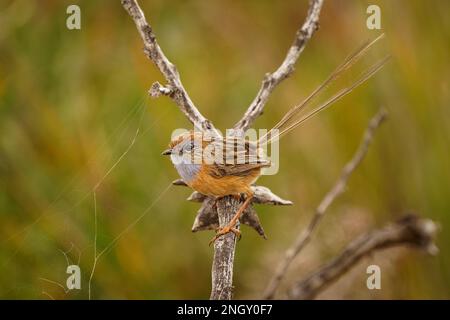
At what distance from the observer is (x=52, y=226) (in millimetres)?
1117

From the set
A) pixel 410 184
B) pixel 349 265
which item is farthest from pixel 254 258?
pixel 349 265

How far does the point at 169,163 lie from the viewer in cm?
140

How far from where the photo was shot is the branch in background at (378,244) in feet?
1.32

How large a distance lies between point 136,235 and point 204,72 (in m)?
0.51

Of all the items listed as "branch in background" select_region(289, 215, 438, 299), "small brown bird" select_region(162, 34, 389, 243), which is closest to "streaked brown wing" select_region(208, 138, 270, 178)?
"small brown bird" select_region(162, 34, 389, 243)

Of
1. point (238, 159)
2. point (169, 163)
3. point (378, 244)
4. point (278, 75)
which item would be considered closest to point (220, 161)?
point (238, 159)

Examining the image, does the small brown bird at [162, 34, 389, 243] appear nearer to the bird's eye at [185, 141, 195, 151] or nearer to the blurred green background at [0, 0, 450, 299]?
the bird's eye at [185, 141, 195, 151]

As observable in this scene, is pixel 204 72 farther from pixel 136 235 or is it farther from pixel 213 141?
pixel 213 141

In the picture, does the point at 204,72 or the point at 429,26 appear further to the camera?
the point at 204,72

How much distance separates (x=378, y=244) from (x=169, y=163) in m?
1.01

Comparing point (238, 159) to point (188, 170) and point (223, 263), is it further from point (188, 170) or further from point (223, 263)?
point (223, 263)

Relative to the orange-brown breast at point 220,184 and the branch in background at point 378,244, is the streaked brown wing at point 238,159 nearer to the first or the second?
the orange-brown breast at point 220,184

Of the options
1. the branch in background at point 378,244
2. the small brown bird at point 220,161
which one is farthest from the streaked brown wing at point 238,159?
the branch in background at point 378,244

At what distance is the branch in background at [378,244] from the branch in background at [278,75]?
0.24 metres
